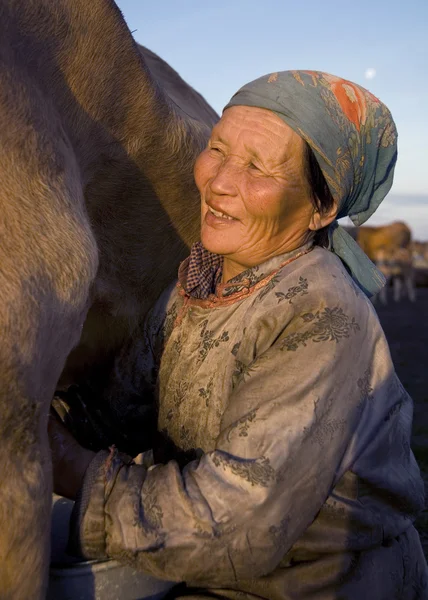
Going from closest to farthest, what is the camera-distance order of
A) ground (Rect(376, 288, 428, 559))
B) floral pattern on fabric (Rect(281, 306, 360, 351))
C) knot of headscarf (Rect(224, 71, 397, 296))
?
floral pattern on fabric (Rect(281, 306, 360, 351)) → knot of headscarf (Rect(224, 71, 397, 296)) → ground (Rect(376, 288, 428, 559))

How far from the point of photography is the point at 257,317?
1.45 meters

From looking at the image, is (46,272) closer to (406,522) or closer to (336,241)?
(336,241)

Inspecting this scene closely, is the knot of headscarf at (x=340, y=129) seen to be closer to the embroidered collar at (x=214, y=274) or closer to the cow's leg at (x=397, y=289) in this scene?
the embroidered collar at (x=214, y=274)

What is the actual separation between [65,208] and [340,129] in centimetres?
62

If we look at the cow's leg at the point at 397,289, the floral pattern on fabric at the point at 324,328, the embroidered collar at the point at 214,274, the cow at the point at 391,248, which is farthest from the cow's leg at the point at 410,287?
the floral pattern on fabric at the point at 324,328

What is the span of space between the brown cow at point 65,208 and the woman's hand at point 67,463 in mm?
205

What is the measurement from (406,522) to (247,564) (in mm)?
481

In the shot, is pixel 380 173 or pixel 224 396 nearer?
pixel 224 396

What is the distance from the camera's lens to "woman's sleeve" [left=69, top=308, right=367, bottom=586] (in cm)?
123

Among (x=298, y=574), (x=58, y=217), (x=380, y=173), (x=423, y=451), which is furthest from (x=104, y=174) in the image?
(x=423, y=451)

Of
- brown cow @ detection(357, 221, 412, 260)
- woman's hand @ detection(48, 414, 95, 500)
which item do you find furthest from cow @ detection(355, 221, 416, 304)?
woman's hand @ detection(48, 414, 95, 500)

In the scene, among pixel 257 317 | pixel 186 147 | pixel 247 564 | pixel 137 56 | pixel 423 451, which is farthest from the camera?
pixel 423 451

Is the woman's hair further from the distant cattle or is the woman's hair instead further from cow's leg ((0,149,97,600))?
the distant cattle

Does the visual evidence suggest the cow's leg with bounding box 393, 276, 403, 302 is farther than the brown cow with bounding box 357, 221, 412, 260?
No
